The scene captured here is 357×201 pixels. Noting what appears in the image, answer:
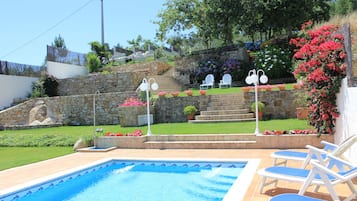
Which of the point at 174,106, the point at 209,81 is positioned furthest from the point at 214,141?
the point at 209,81

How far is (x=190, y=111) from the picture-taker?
14.6 m

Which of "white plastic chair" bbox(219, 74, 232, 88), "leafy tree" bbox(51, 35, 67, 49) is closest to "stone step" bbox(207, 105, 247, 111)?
"white plastic chair" bbox(219, 74, 232, 88)

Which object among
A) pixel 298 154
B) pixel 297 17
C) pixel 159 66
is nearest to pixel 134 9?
pixel 159 66

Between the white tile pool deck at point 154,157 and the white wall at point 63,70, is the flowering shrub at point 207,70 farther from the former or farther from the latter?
the white tile pool deck at point 154,157

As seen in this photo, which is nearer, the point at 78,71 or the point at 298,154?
the point at 298,154

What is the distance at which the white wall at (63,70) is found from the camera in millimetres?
24547

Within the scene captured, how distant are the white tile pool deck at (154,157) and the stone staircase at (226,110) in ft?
13.6

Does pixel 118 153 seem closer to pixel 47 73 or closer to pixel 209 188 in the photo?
pixel 209 188

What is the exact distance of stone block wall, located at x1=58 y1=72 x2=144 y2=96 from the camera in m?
21.4

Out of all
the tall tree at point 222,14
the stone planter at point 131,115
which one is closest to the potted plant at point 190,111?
the stone planter at point 131,115

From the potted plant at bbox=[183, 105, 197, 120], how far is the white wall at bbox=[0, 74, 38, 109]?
14545 millimetres

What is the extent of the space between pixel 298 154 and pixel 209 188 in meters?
1.85

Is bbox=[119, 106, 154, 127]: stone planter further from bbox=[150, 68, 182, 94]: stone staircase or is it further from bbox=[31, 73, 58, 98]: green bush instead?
bbox=[31, 73, 58, 98]: green bush

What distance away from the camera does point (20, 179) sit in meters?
6.82
